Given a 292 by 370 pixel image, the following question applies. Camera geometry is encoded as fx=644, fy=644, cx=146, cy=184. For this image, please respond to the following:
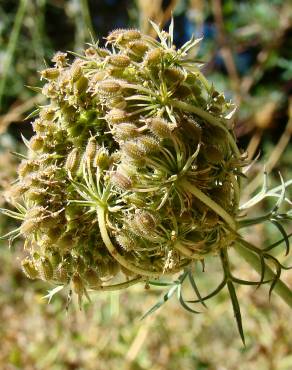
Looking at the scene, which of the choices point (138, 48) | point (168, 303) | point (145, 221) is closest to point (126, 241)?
point (145, 221)

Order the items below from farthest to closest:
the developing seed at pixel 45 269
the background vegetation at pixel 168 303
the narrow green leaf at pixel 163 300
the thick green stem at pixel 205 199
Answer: the background vegetation at pixel 168 303 → the narrow green leaf at pixel 163 300 → the developing seed at pixel 45 269 → the thick green stem at pixel 205 199

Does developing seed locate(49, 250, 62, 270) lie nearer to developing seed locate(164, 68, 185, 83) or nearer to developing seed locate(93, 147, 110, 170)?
developing seed locate(93, 147, 110, 170)

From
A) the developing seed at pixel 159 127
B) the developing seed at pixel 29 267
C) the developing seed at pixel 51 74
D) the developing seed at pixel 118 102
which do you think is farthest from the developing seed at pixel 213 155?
the developing seed at pixel 29 267

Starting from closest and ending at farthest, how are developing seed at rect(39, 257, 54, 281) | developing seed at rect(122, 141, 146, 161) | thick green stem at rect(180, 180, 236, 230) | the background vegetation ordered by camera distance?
developing seed at rect(122, 141, 146, 161), thick green stem at rect(180, 180, 236, 230), developing seed at rect(39, 257, 54, 281), the background vegetation

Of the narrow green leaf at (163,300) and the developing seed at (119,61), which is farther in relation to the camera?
the narrow green leaf at (163,300)

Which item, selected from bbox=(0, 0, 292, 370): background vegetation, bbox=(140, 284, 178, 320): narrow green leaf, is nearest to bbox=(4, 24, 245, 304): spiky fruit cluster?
bbox=(140, 284, 178, 320): narrow green leaf

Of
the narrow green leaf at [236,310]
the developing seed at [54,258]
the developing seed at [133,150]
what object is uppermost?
the developing seed at [133,150]

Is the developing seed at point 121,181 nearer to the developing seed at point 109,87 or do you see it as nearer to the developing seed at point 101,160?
the developing seed at point 101,160

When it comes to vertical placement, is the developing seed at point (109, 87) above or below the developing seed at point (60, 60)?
above
